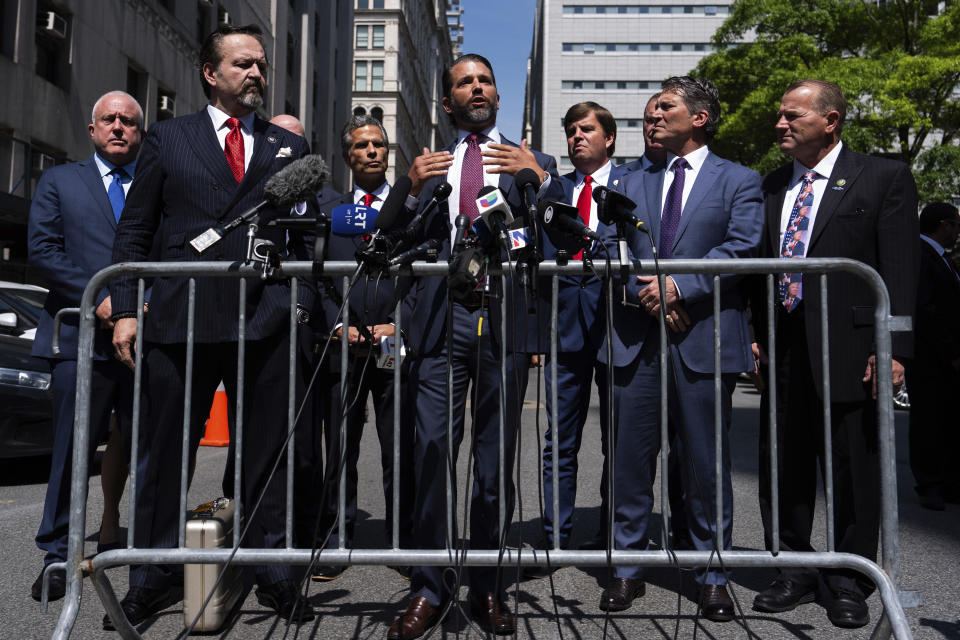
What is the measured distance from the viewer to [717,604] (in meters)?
3.73

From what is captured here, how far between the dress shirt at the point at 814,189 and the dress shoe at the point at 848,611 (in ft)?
5.14

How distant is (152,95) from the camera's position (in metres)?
22.8

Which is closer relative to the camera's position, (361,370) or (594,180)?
(361,370)

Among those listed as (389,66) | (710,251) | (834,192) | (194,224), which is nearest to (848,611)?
(710,251)

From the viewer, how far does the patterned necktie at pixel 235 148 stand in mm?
3859

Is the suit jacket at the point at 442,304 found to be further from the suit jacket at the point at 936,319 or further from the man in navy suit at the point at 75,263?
the suit jacket at the point at 936,319

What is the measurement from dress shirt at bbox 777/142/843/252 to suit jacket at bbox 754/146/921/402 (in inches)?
1.3

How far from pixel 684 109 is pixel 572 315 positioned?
1245 mm

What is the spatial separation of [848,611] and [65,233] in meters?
4.13

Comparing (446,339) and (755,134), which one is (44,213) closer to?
(446,339)

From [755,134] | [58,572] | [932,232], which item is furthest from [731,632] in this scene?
[755,134]

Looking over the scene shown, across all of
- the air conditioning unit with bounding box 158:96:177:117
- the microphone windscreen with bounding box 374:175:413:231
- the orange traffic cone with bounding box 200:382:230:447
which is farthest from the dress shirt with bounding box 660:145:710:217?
the air conditioning unit with bounding box 158:96:177:117

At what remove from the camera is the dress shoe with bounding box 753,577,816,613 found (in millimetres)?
3857

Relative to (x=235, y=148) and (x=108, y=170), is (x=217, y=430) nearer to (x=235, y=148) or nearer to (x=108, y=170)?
(x=108, y=170)
